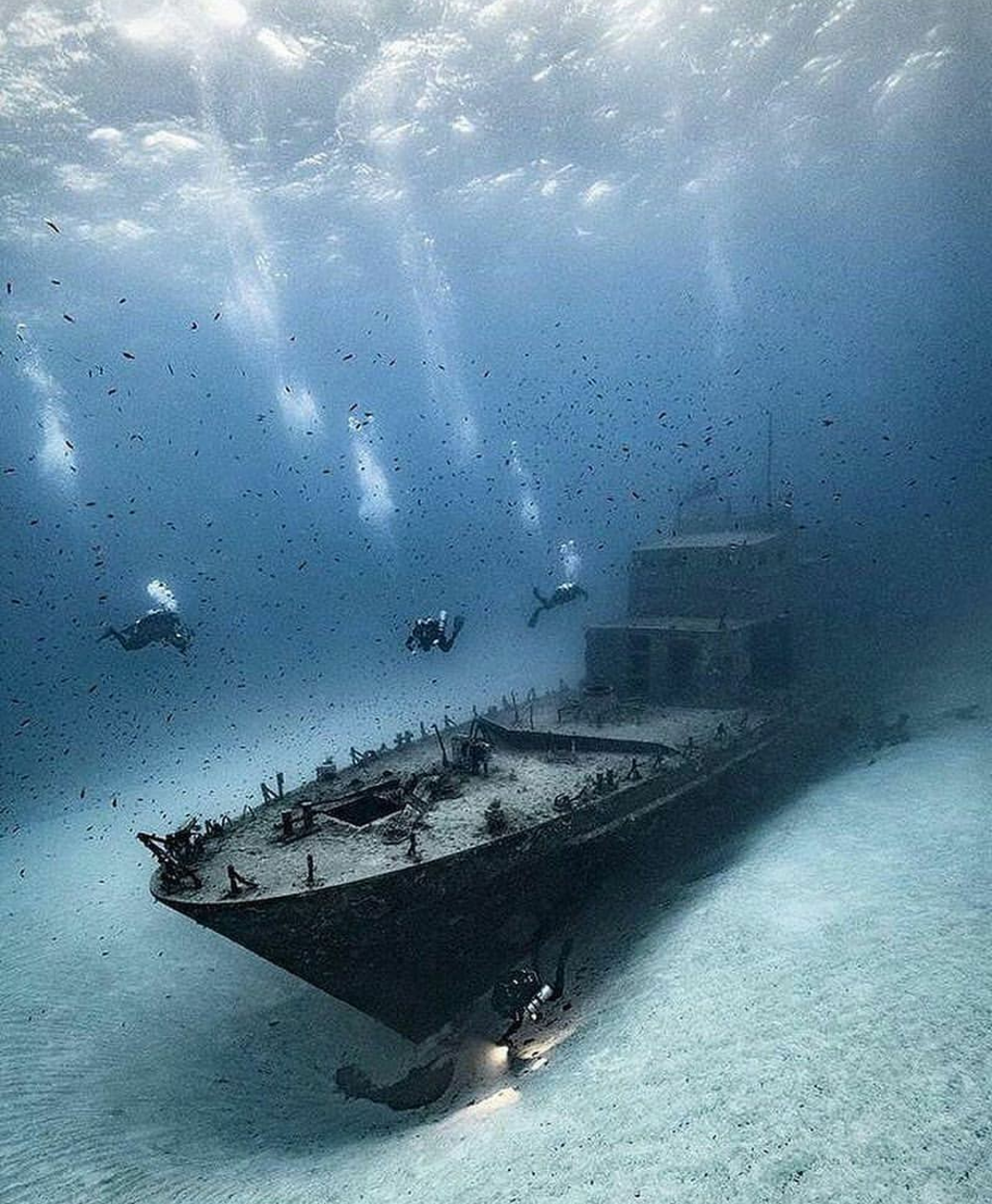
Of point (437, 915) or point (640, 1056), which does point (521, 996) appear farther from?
point (640, 1056)

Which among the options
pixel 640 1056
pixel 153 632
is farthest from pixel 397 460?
pixel 640 1056

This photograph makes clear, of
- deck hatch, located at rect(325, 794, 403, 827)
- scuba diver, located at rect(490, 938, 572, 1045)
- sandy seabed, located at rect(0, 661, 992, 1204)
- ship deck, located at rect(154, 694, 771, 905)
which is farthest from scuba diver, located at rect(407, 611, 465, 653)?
scuba diver, located at rect(490, 938, 572, 1045)

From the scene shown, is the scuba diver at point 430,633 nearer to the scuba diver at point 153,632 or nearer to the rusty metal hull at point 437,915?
the rusty metal hull at point 437,915

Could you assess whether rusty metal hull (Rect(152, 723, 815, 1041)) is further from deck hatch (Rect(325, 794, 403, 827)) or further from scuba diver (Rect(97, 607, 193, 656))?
scuba diver (Rect(97, 607, 193, 656))

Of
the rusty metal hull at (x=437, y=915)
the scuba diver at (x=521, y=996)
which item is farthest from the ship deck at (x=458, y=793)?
the scuba diver at (x=521, y=996)

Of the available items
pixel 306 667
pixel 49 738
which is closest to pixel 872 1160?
pixel 49 738

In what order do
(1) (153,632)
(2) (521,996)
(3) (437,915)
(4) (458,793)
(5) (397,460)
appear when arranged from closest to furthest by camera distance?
(3) (437,915) → (2) (521,996) → (4) (458,793) → (1) (153,632) → (5) (397,460)
